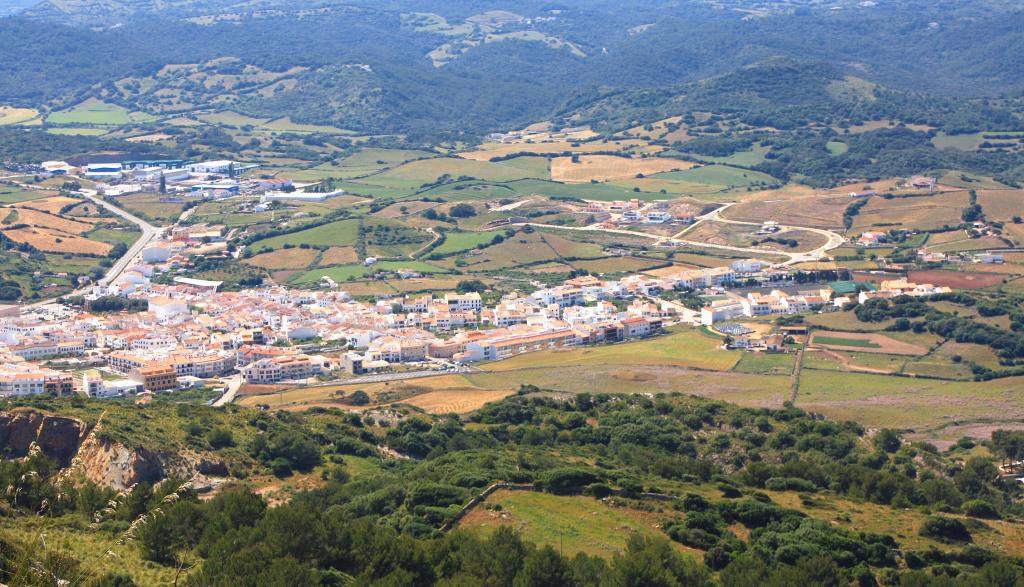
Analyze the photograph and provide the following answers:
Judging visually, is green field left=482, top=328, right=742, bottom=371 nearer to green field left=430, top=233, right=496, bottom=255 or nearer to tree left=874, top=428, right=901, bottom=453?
tree left=874, top=428, right=901, bottom=453

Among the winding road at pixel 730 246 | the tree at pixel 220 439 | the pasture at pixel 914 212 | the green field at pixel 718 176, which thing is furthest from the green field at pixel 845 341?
the green field at pixel 718 176

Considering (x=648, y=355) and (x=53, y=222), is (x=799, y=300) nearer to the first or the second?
(x=648, y=355)

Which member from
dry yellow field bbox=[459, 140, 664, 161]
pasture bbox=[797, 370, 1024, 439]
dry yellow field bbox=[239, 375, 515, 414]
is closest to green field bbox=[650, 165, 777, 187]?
dry yellow field bbox=[459, 140, 664, 161]

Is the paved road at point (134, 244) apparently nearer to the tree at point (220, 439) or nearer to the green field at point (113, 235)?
the green field at point (113, 235)

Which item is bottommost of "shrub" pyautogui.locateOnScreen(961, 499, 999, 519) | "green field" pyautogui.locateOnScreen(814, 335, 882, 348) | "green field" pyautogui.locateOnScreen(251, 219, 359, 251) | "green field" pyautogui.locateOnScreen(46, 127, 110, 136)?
"green field" pyautogui.locateOnScreen(814, 335, 882, 348)

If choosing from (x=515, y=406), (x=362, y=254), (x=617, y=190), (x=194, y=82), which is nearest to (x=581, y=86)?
(x=194, y=82)

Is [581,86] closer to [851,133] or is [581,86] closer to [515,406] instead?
[851,133]
